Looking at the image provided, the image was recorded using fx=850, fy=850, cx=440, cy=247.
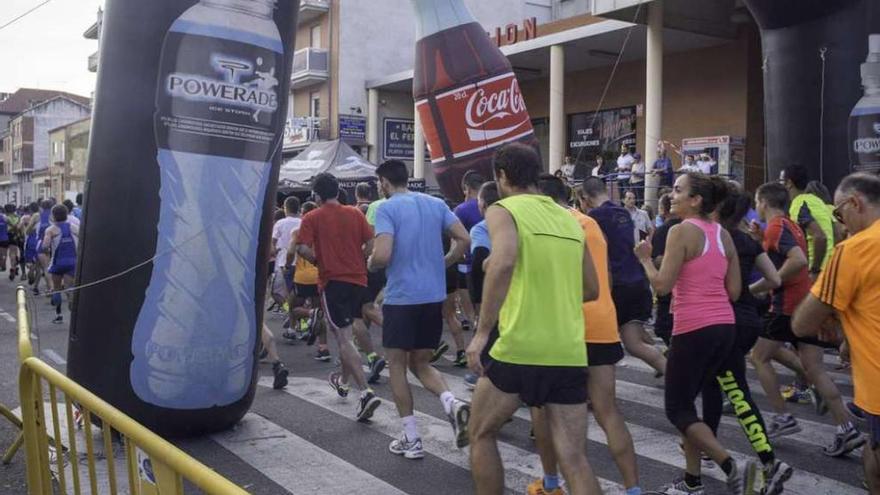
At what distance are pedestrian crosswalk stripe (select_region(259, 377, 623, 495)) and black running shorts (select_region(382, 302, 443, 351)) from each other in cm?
71

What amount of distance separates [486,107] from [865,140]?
180 inches

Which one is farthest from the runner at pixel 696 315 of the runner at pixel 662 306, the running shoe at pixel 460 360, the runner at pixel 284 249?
the runner at pixel 284 249

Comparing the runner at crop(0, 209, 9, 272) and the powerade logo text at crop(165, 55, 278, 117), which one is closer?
the powerade logo text at crop(165, 55, 278, 117)

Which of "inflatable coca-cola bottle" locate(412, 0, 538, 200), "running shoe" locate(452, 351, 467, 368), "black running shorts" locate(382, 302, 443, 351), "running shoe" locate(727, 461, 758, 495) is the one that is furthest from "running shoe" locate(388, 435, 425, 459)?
"inflatable coca-cola bottle" locate(412, 0, 538, 200)

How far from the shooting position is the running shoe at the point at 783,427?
5746mm

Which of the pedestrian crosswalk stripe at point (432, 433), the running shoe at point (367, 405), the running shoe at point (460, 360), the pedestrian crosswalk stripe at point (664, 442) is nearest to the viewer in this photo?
the pedestrian crosswalk stripe at point (664, 442)

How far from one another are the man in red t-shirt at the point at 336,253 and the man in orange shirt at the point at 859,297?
3929mm

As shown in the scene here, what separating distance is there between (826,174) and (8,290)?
16286 millimetres

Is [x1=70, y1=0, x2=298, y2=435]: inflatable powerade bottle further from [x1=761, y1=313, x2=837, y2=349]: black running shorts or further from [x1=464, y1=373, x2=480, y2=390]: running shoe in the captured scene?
[x1=761, y1=313, x2=837, y2=349]: black running shorts

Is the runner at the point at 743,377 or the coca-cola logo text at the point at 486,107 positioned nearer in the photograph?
the runner at the point at 743,377

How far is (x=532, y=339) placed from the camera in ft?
11.9

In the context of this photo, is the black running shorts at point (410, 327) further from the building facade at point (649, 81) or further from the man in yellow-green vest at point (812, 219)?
the building facade at point (649, 81)

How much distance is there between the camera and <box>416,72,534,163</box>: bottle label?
8836mm

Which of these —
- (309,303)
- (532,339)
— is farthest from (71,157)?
(532,339)
